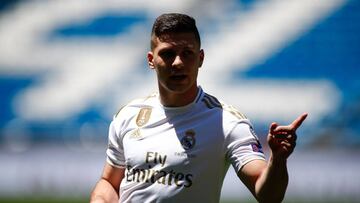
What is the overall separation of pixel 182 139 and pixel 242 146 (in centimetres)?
33

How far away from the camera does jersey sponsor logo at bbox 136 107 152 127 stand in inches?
176

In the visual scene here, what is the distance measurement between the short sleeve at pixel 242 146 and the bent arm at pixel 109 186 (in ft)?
2.25

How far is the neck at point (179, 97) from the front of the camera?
4.37 meters

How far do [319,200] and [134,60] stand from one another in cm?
526

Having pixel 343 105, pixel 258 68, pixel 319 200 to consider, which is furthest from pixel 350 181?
pixel 258 68

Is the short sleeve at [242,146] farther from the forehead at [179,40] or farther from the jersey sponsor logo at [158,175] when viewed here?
the forehead at [179,40]

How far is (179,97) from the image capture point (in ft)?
14.4

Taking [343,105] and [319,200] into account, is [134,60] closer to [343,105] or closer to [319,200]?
[343,105]

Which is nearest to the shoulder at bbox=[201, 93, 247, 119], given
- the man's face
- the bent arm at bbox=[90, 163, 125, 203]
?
the man's face

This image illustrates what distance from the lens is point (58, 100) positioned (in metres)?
16.5

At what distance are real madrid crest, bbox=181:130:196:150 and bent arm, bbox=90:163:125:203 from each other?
464mm

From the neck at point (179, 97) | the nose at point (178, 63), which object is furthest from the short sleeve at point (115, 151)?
the nose at point (178, 63)

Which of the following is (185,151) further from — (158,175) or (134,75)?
(134,75)

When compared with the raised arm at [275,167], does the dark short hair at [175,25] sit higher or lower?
higher
